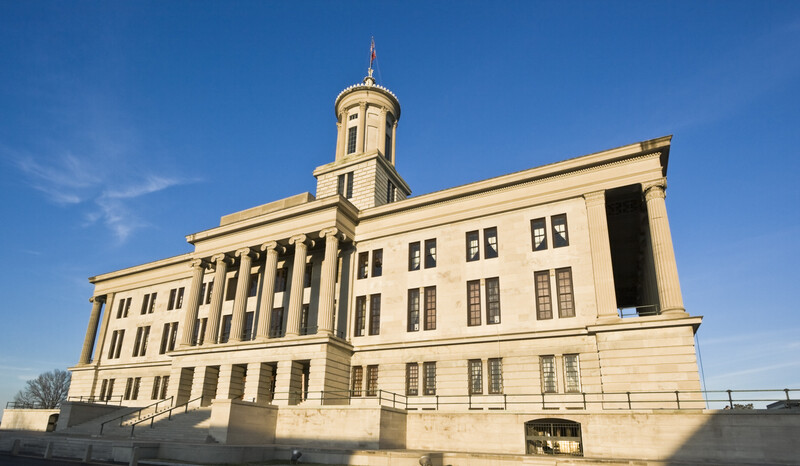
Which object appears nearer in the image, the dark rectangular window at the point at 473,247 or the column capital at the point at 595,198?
the column capital at the point at 595,198

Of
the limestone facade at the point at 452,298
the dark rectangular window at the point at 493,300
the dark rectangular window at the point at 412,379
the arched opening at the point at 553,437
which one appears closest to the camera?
the arched opening at the point at 553,437

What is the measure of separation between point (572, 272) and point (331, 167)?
27493mm

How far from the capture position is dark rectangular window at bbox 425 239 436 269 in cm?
3612

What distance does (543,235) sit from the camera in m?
32.5

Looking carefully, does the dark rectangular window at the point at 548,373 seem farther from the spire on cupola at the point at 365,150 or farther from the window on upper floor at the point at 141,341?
the window on upper floor at the point at 141,341

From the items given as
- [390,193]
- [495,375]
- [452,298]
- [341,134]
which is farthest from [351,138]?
[495,375]

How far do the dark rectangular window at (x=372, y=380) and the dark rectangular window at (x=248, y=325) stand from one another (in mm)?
11565

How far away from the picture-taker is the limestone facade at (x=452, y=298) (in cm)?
2803

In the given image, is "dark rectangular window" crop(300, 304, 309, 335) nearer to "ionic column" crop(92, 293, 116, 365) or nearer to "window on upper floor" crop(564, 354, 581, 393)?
"window on upper floor" crop(564, 354, 581, 393)

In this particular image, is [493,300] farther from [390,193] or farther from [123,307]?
[123,307]

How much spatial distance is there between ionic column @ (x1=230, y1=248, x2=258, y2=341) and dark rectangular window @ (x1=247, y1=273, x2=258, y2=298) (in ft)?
5.23

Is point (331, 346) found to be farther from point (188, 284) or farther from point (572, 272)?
point (188, 284)

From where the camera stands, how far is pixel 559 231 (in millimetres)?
32094

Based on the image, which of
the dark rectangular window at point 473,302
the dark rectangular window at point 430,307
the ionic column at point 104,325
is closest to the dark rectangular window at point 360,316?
the dark rectangular window at point 430,307
